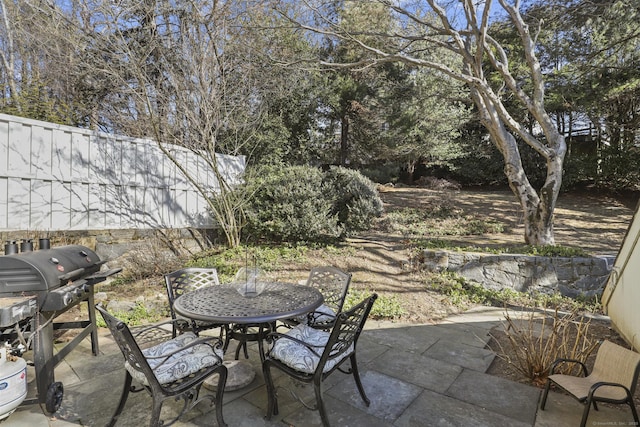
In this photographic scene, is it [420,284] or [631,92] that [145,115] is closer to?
[420,284]

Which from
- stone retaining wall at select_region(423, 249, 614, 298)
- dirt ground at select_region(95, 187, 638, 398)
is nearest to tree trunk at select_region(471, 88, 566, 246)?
stone retaining wall at select_region(423, 249, 614, 298)

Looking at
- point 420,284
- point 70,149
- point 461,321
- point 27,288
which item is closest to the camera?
point 27,288

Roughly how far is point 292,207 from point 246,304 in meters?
3.62

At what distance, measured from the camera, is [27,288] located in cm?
220

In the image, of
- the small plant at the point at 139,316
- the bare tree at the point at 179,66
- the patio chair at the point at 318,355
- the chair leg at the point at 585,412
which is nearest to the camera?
the chair leg at the point at 585,412

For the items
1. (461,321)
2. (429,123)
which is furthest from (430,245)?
(429,123)

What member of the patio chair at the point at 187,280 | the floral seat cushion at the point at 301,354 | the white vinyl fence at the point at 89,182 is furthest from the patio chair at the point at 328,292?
the white vinyl fence at the point at 89,182

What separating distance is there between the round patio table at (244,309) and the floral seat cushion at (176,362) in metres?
0.23

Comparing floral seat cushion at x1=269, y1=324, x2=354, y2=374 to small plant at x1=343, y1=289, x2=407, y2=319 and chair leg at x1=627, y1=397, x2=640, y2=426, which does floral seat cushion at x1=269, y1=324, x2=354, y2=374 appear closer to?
chair leg at x1=627, y1=397, x2=640, y2=426

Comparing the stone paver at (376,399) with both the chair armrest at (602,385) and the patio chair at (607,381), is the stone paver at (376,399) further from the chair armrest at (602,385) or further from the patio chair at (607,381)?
the chair armrest at (602,385)

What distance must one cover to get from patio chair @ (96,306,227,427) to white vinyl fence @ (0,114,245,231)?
370cm

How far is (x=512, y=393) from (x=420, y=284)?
286 centimetres

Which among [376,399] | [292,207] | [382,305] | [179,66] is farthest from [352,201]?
[376,399]

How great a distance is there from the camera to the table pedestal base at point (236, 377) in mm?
2521
